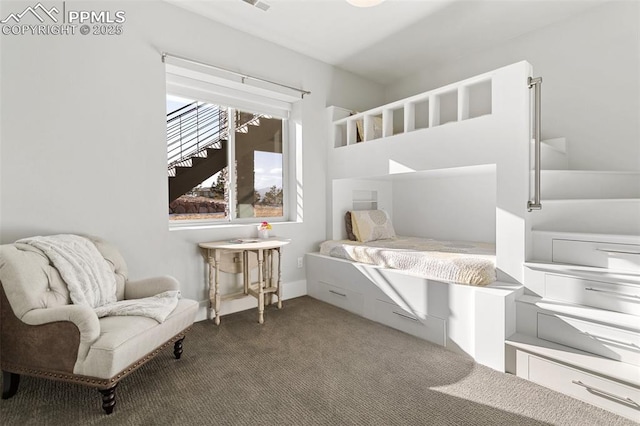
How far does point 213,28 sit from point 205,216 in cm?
175

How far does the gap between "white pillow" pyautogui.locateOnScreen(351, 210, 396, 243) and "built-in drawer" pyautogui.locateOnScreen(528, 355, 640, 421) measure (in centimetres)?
189

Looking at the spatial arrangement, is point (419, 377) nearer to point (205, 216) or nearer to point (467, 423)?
point (467, 423)

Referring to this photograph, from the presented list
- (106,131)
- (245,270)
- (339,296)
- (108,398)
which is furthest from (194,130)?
(108,398)

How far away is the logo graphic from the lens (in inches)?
80.9

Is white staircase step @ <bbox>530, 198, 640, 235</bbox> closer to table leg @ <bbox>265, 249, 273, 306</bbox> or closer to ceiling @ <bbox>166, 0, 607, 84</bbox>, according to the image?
ceiling @ <bbox>166, 0, 607, 84</bbox>

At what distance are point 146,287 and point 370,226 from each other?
7.45 ft

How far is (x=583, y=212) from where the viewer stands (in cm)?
232

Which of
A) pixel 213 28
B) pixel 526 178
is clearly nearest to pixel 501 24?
pixel 526 178

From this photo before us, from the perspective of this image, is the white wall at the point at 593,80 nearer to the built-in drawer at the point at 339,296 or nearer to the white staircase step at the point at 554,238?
the white staircase step at the point at 554,238

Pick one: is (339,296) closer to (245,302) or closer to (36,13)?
(245,302)

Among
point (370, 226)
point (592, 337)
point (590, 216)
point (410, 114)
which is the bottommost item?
point (592, 337)

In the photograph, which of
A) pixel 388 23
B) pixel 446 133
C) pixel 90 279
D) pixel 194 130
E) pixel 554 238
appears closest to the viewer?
pixel 90 279

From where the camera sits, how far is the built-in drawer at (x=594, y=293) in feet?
6.03

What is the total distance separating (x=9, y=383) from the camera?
170 centimetres
